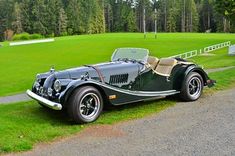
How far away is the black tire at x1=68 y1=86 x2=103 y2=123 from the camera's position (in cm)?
674

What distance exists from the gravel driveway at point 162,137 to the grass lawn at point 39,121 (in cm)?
27

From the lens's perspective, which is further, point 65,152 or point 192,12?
point 192,12

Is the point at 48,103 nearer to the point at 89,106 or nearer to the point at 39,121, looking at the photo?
the point at 39,121

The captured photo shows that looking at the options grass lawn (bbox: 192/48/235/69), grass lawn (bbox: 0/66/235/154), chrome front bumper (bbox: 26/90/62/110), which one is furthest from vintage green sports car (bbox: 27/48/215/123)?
grass lawn (bbox: 192/48/235/69)

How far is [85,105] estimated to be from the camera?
6992 mm

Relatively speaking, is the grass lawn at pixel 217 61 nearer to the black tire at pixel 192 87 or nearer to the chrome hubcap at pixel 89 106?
the black tire at pixel 192 87

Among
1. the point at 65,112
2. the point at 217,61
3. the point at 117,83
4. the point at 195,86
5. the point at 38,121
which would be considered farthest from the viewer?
the point at 217,61

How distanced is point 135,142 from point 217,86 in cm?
526

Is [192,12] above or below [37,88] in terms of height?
above

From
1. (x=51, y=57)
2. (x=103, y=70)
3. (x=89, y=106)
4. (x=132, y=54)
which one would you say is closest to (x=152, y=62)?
(x=132, y=54)

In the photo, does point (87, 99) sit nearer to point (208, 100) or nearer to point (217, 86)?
point (208, 100)

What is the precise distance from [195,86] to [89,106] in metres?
3.06

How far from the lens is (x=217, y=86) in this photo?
10289mm

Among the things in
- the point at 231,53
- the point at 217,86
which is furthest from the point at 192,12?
the point at 217,86
